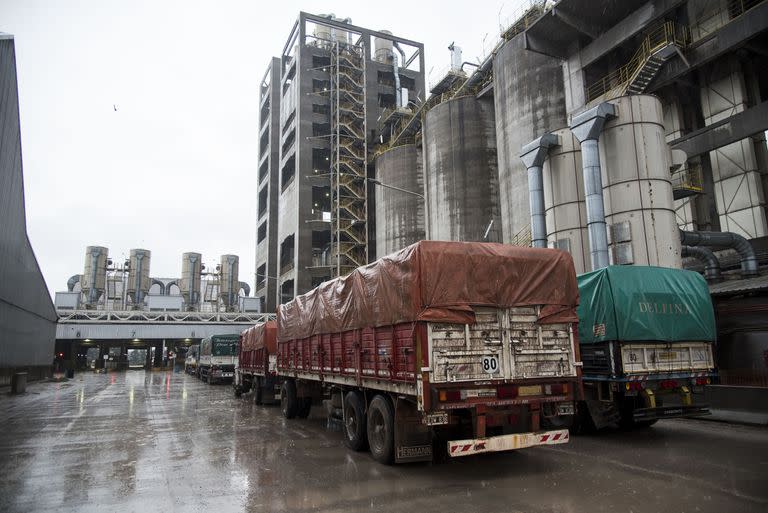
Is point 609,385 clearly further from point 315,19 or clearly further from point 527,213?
point 315,19

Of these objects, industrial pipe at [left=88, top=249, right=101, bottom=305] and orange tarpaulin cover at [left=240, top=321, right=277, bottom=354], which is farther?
industrial pipe at [left=88, top=249, right=101, bottom=305]

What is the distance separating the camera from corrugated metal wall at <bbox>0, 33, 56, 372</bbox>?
17.2m

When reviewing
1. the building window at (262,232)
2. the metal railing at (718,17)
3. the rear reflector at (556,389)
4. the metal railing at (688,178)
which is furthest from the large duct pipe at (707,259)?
the building window at (262,232)

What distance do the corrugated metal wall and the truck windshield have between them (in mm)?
9864

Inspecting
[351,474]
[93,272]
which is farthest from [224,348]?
[93,272]

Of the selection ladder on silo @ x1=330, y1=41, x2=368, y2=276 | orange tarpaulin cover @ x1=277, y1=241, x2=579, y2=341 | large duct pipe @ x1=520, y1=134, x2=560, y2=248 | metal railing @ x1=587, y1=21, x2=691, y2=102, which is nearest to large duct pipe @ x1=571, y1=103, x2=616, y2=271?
large duct pipe @ x1=520, y1=134, x2=560, y2=248

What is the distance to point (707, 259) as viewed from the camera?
22.4 meters

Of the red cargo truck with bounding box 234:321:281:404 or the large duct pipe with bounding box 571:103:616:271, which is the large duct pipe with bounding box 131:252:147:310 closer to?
the red cargo truck with bounding box 234:321:281:404

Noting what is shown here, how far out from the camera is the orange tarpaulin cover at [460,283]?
760cm

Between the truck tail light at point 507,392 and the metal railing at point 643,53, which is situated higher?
the metal railing at point 643,53

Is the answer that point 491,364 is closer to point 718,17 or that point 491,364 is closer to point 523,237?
point 523,237

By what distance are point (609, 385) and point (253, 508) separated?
23.4 ft

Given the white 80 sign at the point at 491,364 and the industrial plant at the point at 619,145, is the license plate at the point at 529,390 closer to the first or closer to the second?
the white 80 sign at the point at 491,364

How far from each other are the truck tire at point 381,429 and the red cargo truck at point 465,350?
0.06 ft
